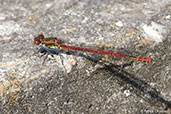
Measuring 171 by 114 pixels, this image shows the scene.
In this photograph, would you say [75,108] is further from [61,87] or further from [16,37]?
[16,37]

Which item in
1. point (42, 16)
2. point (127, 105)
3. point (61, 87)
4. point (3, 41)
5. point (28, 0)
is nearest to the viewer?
point (127, 105)

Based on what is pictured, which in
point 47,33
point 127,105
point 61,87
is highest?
point 47,33

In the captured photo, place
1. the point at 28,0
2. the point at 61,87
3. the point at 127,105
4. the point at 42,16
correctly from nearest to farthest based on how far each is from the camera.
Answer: the point at 127,105
the point at 61,87
the point at 42,16
the point at 28,0

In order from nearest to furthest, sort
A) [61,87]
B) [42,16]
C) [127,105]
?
[127,105] → [61,87] → [42,16]

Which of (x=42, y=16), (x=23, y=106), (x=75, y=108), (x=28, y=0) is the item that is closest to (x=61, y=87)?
(x=75, y=108)

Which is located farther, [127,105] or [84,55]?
[84,55]

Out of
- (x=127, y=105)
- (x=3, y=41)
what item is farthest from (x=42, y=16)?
(x=127, y=105)

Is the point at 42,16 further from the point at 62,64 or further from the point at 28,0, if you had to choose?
the point at 62,64

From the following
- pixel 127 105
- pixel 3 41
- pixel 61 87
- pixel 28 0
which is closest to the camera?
pixel 127 105

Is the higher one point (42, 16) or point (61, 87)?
point (42, 16)
